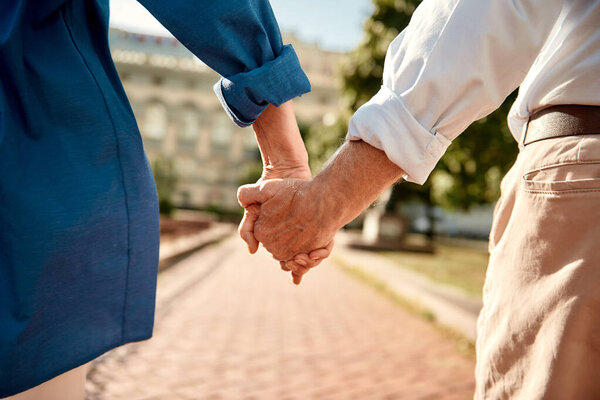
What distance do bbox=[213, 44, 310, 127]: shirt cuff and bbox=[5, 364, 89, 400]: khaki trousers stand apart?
2.49 ft

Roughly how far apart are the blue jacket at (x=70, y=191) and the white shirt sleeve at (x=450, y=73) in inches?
17.5

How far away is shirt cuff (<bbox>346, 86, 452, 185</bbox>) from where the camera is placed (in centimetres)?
121

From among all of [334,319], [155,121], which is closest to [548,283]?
[334,319]

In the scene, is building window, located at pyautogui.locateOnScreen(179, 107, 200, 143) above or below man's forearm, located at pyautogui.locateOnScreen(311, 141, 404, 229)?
below

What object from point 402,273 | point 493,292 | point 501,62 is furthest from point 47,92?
point 402,273

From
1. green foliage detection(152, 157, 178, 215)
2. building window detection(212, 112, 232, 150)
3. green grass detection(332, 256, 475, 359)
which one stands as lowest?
building window detection(212, 112, 232, 150)

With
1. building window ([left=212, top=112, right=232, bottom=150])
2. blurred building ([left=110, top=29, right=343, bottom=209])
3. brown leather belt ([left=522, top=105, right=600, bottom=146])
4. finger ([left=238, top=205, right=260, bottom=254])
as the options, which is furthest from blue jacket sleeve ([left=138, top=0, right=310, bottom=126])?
building window ([left=212, top=112, right=232, bottom=150])

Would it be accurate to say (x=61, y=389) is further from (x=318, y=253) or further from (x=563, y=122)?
(x=563, y=122)

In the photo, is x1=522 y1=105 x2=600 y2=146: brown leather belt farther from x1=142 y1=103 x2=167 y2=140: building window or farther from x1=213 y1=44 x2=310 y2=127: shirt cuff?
x1=142 y1=103 x2=167 y2=140: building window

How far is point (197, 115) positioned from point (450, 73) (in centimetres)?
5675

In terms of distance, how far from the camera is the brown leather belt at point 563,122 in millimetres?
1074

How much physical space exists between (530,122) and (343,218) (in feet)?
1.86

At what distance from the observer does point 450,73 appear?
1.19m

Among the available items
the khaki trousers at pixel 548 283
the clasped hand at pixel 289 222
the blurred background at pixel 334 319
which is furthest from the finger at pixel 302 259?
the blurred background at pixel 334 319
